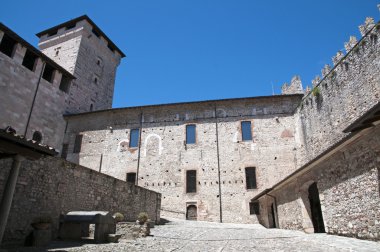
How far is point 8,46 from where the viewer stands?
18.2 metres

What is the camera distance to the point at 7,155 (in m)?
5.37

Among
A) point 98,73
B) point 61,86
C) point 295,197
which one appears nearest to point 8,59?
point 61,86

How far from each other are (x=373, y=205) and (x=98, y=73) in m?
27.2

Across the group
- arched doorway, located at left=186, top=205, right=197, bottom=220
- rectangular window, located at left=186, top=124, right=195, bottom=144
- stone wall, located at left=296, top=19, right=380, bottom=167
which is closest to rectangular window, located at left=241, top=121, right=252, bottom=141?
stone wall, located at left=296, top=19, right=380, bottom=167

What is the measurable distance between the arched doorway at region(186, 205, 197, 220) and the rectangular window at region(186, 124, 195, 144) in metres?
4.56

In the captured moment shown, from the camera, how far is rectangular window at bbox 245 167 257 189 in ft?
58.7

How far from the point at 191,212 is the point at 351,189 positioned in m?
12.0

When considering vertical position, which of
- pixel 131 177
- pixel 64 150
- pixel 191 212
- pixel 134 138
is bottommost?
pixel 191 212

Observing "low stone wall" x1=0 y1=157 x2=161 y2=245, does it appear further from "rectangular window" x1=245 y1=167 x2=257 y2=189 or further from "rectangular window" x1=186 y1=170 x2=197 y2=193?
"rectangular window" x1=245 y1=167 x2=257 y2=189

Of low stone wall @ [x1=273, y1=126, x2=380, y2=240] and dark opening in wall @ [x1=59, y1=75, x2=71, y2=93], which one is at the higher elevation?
dark opening in wall @ [x1=59, y1=75, x2=71, y2=93]

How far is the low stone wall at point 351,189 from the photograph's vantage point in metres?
6.55

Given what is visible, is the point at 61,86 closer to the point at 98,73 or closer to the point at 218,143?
the point at 98,73

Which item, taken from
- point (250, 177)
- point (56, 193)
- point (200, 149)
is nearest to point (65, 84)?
point (200, 149)

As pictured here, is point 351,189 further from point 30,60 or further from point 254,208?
point 30,60
